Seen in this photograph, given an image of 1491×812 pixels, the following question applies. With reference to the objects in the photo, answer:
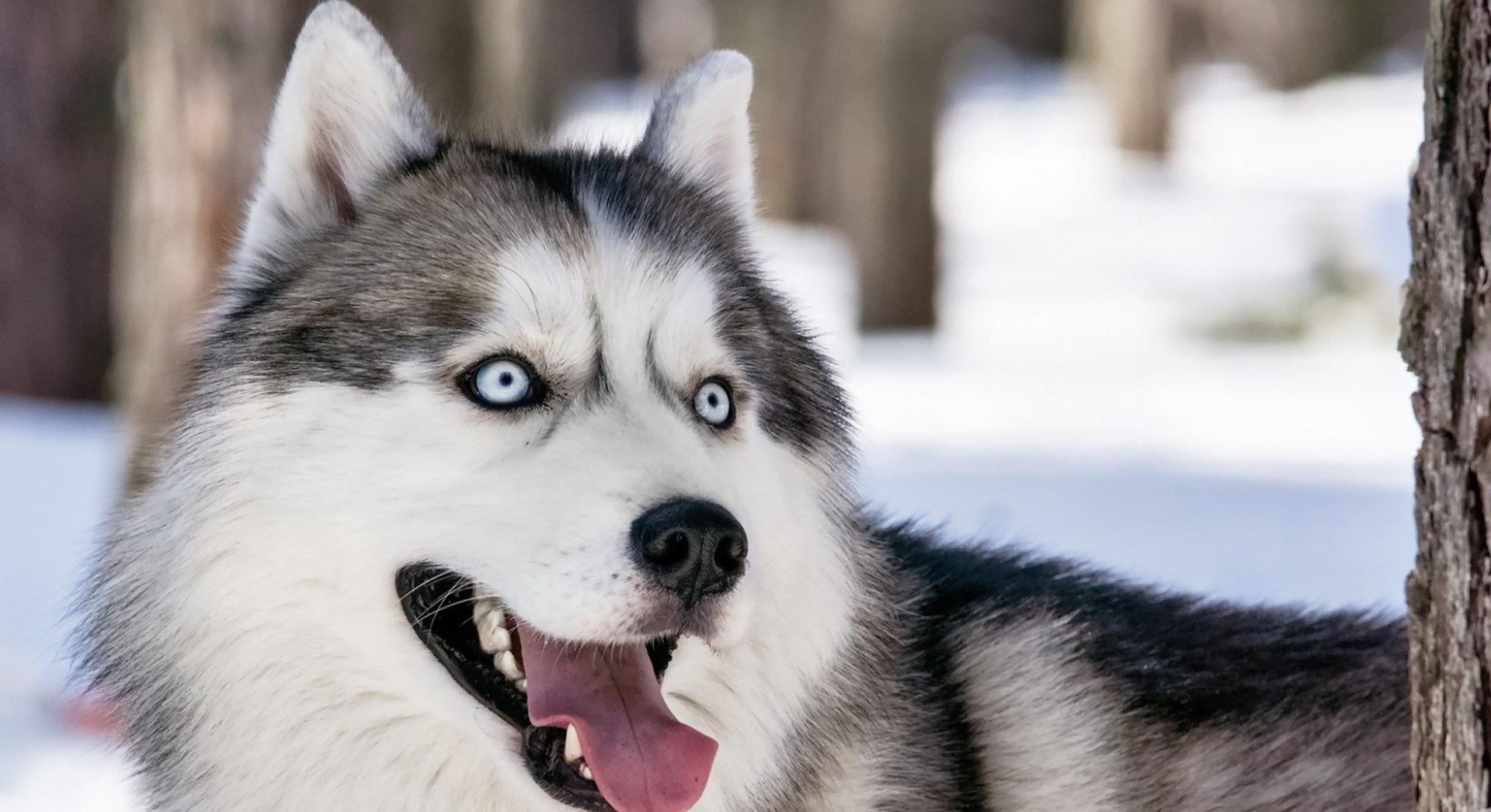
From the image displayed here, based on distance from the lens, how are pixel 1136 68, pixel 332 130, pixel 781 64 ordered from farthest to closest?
pixel 1136 68
pixel 781 64
pixel 332 130

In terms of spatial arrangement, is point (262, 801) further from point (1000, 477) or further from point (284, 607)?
point (1000, 477)

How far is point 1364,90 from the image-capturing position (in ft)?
69.7

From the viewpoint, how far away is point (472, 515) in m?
2.45

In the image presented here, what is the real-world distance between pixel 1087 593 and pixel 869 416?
587cm

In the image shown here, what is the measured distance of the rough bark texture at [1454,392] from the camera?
2.25m

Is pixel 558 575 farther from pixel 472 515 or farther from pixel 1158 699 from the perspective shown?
pixel 1158 699

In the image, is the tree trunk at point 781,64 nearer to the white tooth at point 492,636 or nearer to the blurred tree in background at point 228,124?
the blurred tree in background at point 228,124

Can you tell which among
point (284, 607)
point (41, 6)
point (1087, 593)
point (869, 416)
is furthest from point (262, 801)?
point (41, 6)

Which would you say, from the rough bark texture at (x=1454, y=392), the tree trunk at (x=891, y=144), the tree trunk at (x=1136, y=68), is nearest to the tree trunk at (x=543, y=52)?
the rough bark texture at (x=1454, y=392)

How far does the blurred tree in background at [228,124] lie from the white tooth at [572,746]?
116 cm

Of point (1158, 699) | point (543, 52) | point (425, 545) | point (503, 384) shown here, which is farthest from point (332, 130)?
point (543, 52)

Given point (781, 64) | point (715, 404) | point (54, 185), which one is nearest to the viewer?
point (715, 404)

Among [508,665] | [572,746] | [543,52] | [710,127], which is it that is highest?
[543,52]

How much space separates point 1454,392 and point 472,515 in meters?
1.43
